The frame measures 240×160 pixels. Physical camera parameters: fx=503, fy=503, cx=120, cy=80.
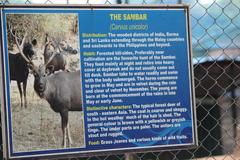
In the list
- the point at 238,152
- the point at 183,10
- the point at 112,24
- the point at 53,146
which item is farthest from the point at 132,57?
the point at 238,152

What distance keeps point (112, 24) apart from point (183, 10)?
408mm

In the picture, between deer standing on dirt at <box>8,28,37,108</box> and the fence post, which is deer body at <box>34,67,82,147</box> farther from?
the fence post

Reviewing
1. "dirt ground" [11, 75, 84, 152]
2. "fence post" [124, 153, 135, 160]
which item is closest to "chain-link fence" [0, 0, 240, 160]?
"fence post" [124, 153, 135, 160]

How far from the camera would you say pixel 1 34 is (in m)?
2.39

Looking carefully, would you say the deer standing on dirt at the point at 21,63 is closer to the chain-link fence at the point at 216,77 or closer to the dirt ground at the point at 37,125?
the dirt ground at the point at 37,125

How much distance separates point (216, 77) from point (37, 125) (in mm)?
1148

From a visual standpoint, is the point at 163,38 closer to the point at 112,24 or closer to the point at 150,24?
the point at 150,24

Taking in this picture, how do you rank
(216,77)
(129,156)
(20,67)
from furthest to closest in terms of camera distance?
1. (216,77)
2. (129,156)
3. (20,67)

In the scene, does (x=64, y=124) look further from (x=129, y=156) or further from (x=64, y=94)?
(x=129, y=156)

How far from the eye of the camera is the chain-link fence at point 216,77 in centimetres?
290

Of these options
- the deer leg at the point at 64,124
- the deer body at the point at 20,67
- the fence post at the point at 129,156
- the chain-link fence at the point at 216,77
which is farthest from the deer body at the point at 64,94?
the chain-link fence at the point at 216,77

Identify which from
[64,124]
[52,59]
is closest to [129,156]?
[64,124]

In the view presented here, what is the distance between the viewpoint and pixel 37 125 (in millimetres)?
2428

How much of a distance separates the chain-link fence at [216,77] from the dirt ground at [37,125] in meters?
0.59
